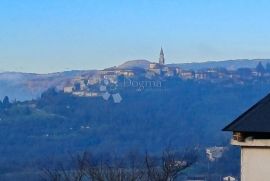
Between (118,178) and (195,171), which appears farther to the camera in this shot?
(195,171)

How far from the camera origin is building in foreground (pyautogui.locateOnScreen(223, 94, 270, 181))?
915 cm

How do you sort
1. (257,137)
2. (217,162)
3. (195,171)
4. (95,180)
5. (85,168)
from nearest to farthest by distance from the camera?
(257,137) < (95,180) < (85,168) < (195,171) < (217,162)

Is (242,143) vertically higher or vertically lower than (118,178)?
higher

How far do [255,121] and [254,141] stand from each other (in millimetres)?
203

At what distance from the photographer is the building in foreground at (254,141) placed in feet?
30.0

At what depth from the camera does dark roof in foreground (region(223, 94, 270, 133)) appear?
29.9 ft

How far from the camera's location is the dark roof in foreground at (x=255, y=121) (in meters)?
9.11

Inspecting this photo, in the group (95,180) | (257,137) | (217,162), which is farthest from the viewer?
(217,162)

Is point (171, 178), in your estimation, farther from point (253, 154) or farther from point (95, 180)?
point (253, 154)

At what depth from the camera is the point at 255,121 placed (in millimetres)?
9242

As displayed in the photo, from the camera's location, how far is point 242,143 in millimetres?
9250

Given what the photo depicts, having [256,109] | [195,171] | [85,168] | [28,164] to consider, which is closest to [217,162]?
[195,171]

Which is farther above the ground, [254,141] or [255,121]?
[255,121]

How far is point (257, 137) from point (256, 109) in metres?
0.36
